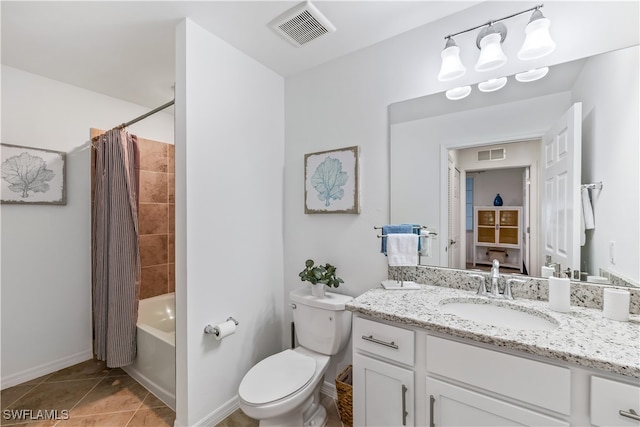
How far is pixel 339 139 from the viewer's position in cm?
195

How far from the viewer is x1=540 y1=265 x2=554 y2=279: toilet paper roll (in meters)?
1.32

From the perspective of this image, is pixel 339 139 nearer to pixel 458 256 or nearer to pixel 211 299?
pixel 458 256

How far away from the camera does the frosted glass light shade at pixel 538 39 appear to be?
123 cm

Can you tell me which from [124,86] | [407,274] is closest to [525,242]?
[407,274]

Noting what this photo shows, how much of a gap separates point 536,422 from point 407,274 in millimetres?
858

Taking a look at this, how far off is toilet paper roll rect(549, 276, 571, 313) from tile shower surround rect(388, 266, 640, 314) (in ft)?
0.45

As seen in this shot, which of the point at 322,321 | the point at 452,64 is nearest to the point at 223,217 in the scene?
the point at 322,321

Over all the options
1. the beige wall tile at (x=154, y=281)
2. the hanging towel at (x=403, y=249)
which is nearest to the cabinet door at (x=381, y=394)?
the hanging towel at (x=403, y=249)

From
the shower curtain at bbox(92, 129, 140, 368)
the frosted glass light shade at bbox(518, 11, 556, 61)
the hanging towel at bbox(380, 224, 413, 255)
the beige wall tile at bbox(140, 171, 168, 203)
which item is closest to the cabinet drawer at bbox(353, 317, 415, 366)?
the hanging towel at bbox(380, 224, 413, 255)

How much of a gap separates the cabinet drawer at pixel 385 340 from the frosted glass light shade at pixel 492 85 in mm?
1272

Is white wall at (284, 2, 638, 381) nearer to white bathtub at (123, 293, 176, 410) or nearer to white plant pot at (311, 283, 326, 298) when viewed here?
white plant pot at (311, 283, 326, 298)

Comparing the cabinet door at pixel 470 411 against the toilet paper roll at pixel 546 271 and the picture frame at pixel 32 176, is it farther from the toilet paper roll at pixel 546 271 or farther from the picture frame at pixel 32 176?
the picture frame at pixel 32 176

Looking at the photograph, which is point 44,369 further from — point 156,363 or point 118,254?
point 118,254

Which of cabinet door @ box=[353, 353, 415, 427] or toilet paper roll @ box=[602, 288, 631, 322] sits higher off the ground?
toilet paper roll @ box=[602, 288, 631, 322]
